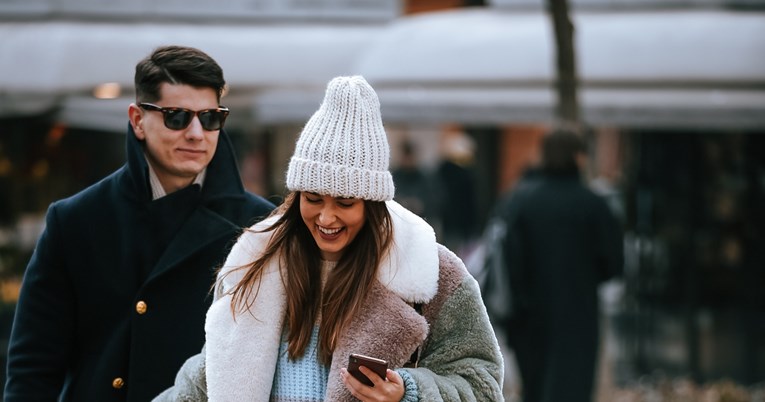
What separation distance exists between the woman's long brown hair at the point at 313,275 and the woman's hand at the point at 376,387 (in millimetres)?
176

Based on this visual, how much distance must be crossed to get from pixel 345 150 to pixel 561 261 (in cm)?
476

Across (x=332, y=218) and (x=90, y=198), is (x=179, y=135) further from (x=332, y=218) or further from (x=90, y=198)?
(x=332, y=218)

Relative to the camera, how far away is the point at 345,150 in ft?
9.93

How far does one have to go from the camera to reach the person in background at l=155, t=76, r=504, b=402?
301 cm

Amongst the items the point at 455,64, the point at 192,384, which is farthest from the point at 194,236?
the point at 455,64

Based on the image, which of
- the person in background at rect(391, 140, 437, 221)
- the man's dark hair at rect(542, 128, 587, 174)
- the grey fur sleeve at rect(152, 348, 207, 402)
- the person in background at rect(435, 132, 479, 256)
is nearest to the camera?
the grey fur sleeve at rect(152, 348, 207, 402)

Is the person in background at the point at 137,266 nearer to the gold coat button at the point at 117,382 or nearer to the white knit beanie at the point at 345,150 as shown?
the gold coat button at the point at 117,382

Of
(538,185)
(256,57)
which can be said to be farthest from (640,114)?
(256,57)

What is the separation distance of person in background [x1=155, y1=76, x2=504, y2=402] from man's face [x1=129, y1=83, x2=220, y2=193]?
1.99ft

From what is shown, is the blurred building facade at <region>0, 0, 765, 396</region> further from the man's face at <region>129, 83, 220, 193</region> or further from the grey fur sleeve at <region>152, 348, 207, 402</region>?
the grey fur sleeve at <region>152, 348, 207, 402</region>

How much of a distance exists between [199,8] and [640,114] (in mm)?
4588

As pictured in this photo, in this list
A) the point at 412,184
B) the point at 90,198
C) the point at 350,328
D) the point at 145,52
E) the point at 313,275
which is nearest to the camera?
the point at 350,328

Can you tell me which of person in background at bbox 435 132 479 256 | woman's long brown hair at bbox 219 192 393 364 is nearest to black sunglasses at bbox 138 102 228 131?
woman's long brown hair at bbox 219 192 393 364

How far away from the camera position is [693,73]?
10.2 metres
